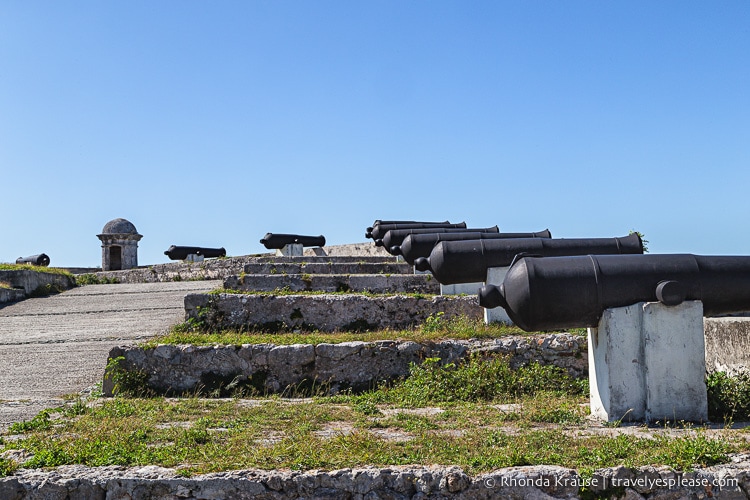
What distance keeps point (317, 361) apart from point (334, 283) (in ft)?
14.5

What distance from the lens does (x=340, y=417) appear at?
18.7 feet

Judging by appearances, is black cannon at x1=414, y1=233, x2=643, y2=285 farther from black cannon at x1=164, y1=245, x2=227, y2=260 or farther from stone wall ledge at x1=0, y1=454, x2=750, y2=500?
black cannon at x1=164, y1=245, x2=227, y2=260

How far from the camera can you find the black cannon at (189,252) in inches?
1058

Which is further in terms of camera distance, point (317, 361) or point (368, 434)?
point (317, 361)

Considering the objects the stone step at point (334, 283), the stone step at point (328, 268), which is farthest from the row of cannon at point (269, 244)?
the stone step at point (334, 283)

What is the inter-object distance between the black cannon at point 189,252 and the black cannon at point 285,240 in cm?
477

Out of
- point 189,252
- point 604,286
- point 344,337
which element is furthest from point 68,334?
point 189,252

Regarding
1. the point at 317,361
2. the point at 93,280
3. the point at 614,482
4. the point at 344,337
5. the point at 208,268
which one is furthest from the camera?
the point at 93,280

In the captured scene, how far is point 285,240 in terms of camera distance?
23.7 meters

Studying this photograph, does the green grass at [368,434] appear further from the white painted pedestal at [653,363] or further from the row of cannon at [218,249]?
the row of cannon at [218,249]

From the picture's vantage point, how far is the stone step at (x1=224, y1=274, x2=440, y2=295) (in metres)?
11.8

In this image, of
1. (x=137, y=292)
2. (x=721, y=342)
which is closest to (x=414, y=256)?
(x=721, y=342)

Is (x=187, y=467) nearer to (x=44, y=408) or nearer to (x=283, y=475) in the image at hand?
(x=283, y=475)

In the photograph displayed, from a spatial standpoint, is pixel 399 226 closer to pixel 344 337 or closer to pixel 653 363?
pixel 344 337
